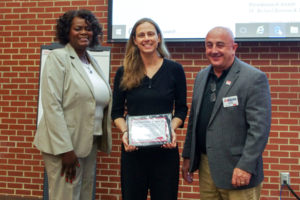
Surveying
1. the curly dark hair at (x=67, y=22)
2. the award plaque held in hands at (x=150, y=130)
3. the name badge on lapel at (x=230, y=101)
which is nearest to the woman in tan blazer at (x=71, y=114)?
the curly dark hair at (x=67, y=22)

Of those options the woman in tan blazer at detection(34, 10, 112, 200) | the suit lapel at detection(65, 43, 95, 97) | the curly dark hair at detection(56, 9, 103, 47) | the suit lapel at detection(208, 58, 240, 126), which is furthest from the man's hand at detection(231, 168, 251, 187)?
the curly dark hair at detection(56, 9, 103, 47)

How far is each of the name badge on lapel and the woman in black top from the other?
1.31ft

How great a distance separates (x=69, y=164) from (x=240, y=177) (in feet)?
3.49

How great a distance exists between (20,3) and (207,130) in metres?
3.15

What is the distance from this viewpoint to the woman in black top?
204 cm

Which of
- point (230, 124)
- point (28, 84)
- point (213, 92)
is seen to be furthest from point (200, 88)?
point (28, 84)

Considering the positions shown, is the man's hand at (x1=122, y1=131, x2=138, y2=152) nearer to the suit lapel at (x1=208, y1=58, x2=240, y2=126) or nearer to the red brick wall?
the suit lapel at (x1=208, y1=58, x2=240, y2=126)

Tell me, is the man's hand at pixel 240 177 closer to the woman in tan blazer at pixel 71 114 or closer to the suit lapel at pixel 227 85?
the suit lapel at pixel 227 85

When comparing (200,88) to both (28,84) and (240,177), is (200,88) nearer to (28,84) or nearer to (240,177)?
(240,177)

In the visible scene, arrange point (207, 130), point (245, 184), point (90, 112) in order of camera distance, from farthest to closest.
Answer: point (90, 112) → point (207, 130) → point (245, 184)

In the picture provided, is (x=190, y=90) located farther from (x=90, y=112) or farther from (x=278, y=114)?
(x=90, y=112)

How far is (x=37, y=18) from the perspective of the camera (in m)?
3.85

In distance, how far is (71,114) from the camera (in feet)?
6.67

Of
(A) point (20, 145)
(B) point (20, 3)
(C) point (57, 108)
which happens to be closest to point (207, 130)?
(C) point (57, 108)
